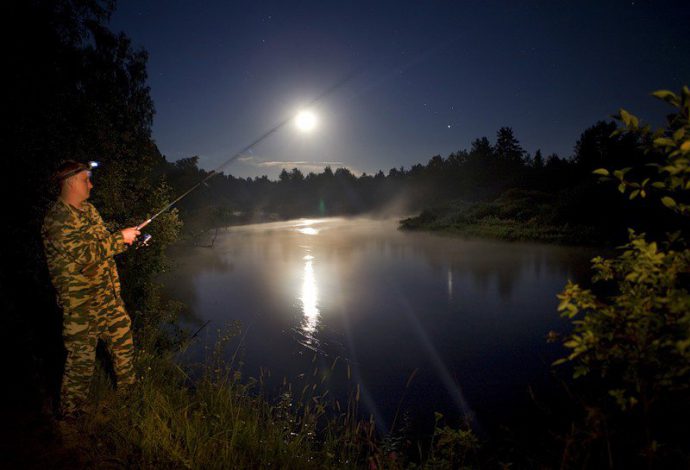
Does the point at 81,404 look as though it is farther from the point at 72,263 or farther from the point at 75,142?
the point at 75,142

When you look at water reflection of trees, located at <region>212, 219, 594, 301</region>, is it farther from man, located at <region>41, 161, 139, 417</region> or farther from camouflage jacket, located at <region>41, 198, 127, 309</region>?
camouflage jacket, located at <region>41, 198, 127, 309</region>

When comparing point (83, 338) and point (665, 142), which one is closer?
point (665, 142)

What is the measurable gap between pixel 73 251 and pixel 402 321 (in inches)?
387

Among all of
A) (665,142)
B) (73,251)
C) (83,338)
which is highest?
(665,142)

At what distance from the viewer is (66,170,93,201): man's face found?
3.46m

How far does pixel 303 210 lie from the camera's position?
364 ft

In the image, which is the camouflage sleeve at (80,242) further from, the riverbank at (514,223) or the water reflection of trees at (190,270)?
the riverbank at (514,223)

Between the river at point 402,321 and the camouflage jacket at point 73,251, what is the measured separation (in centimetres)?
429

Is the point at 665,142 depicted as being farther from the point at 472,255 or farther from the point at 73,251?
the point at 472,255

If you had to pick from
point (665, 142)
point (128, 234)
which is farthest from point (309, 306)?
point (665, 142)

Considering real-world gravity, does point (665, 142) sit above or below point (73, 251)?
above

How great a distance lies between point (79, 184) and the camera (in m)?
3.50

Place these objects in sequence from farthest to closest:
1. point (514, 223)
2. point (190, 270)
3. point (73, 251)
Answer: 1. point (514, 223)
2. point (190, 270)
3. point (73, 251)

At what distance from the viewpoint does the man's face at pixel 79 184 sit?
11.4ft
